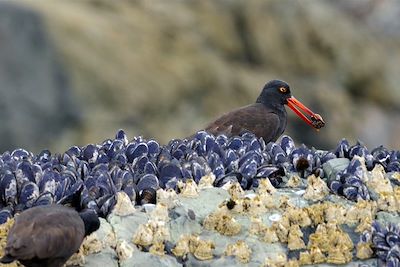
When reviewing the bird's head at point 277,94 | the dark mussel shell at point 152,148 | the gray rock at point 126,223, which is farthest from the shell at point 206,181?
the bird's head at point 277,94

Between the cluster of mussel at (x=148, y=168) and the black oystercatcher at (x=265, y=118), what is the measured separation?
1660mm

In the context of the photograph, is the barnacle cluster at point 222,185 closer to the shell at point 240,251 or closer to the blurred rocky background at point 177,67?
the shell at point 240,251

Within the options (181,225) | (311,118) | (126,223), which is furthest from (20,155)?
(311,118)

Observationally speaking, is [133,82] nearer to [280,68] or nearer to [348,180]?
[280,68]

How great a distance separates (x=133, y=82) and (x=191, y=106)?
1365 mm

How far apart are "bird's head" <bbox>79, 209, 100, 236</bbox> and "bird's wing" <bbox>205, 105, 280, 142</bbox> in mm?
3703

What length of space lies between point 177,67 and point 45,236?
60.3 feet

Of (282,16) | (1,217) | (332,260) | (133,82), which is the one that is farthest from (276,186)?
(282,16)

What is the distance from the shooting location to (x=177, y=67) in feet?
80.0

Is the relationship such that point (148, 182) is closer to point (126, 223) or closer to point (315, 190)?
point (126, 223)

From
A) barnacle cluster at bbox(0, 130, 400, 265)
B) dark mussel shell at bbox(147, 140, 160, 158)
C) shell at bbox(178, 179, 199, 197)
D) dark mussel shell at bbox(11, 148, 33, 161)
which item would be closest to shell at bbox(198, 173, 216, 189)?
barnacle cluster at bbox(0, 130, 400, 265)

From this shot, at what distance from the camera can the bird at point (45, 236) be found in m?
5.97

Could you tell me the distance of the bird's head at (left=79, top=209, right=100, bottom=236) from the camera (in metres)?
6.48

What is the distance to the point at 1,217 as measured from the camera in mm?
6883
